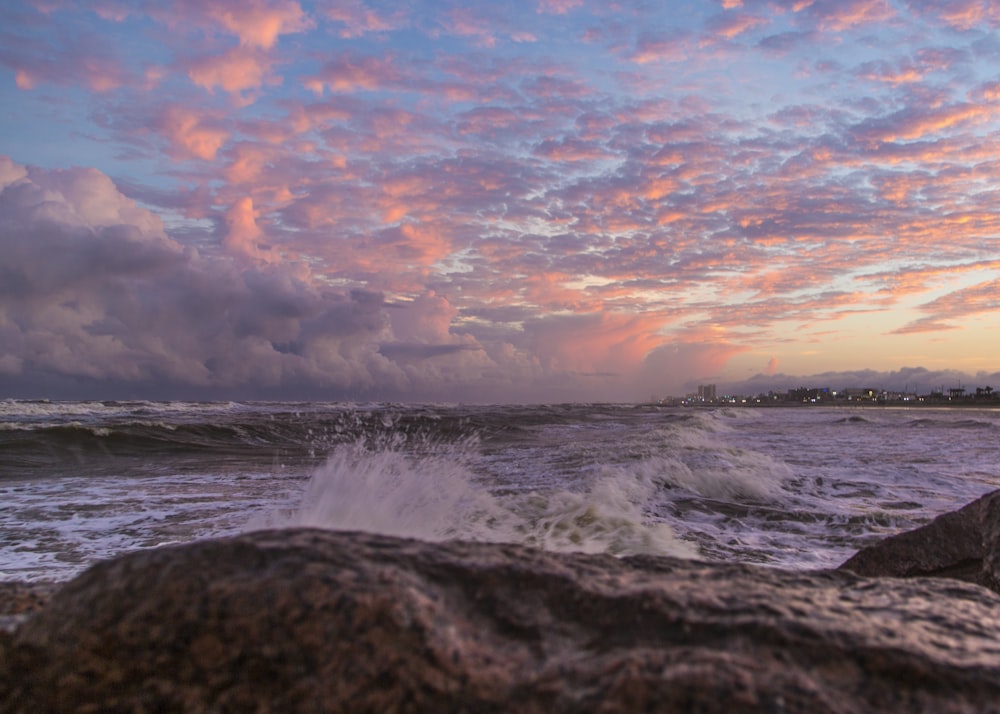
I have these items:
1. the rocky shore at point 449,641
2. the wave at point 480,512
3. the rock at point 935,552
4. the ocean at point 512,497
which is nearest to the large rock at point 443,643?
the rocky shore at point 449,641

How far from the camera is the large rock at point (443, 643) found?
49.6 inches

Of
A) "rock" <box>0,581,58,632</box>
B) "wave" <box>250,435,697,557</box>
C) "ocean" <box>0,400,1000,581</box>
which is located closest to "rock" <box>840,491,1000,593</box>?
"ocean" <box>0,400,1000,581</box>

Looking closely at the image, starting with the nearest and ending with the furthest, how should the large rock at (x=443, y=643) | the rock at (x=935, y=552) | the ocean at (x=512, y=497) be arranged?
the large rock at (x=443, y=643) < the rock at (x=935, y=552) < the ocean at (x=512, y=497)

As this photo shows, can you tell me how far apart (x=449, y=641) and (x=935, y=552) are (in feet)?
13.9

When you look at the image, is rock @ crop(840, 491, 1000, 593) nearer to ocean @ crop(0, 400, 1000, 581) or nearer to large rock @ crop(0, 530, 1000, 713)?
ocean @ crop(0, 400, 1000, 581)

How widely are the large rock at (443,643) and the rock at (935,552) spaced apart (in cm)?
290

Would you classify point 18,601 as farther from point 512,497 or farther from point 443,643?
point 512,497

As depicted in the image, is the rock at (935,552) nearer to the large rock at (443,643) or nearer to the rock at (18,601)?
the large rock at (443,643)

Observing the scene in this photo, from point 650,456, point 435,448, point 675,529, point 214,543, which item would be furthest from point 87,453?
point 214,543

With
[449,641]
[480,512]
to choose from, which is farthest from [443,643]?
[480,512]

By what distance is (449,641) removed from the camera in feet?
4.53

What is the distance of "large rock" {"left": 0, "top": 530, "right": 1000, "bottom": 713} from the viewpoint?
4.13 feet

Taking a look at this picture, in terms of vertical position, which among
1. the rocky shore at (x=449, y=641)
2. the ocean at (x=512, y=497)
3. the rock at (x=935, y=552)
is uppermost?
the rocky shore at (x=449, y=641)

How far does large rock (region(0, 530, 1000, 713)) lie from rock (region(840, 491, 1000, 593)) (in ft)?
9.52
